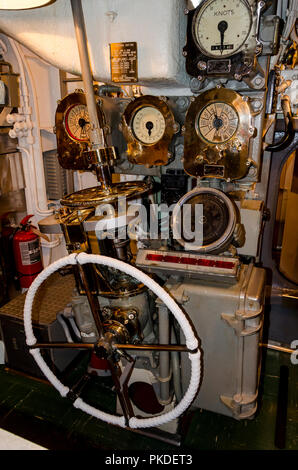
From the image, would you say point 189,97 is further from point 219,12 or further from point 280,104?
point 280,104

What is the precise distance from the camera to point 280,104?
8.59ft

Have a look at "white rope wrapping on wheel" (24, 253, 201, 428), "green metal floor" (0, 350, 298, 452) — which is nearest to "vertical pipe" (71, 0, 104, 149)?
"white rope wrapping on wheel" (24, 253, 201, 428)

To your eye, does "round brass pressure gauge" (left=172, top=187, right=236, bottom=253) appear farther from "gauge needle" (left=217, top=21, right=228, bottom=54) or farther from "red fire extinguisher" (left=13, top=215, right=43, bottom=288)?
"red fire extinguisher" (left=13, top=215, right=43, bottom=288)

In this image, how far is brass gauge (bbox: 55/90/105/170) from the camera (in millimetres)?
2281

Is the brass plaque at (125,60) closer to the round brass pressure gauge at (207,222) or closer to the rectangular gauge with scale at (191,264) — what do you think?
the round brass pressure gauge at (207,222)

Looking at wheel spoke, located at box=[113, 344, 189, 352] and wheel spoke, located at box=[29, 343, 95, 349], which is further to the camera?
wheel spoke, located at box=[29, 343, 95, 349]

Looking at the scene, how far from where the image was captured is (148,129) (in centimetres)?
215

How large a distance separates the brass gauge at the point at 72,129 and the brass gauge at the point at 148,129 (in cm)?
31

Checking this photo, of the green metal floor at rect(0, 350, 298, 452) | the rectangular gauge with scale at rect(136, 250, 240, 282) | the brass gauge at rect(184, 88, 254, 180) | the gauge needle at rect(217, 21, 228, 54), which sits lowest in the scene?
the green metal floor at rect(0, 350, 298, 452)

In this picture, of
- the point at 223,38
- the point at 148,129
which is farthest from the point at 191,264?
the point at 223,38

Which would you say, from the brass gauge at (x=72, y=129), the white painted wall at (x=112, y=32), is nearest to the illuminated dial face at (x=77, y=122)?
the brass gauge at (x=72, y=129)

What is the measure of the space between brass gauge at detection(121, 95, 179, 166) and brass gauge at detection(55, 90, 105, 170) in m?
0.31
